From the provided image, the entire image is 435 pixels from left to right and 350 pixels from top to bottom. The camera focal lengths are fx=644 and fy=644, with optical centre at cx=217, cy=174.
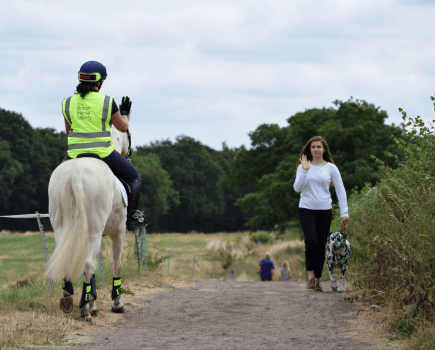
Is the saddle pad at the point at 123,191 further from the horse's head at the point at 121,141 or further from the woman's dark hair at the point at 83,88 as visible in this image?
the woman's dark hair at the point at 83,88

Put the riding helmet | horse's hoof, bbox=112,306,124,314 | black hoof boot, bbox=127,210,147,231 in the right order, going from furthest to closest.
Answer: black hoof boot, bbox=127,210,147,231, horse's hoof, bbox=112,306,124,314, the riding helmet

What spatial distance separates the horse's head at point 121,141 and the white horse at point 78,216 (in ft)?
4.07

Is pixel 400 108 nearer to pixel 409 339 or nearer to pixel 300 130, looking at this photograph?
pixel 409 339

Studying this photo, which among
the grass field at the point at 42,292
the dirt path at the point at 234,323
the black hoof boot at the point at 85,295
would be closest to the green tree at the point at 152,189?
the grass field at the point at 42,292

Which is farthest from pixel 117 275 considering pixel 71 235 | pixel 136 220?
pixel 71 235

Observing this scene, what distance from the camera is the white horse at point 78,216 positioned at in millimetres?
6668

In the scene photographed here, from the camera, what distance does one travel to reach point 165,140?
104750 millimetres

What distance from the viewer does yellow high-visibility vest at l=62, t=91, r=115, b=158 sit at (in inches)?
291

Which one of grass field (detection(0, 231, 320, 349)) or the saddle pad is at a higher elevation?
the saddle pad

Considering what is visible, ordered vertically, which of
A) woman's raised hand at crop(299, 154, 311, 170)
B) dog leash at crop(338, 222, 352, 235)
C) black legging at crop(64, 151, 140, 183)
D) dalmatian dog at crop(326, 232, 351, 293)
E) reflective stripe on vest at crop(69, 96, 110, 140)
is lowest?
dalmatian dog at crop(326, 232, 351, 293)

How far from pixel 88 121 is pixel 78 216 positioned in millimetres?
1210

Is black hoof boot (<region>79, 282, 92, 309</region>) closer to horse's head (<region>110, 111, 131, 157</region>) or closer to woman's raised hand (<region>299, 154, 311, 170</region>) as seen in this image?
horse's head (<region>110, 111, 131, 157</region>)

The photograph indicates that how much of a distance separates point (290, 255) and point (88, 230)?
26.4 metres

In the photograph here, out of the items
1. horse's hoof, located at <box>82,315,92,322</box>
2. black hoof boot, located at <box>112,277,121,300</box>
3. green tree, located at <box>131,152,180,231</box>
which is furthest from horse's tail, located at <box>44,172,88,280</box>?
A: green tree, located at <box>131,152,180,231</box>
